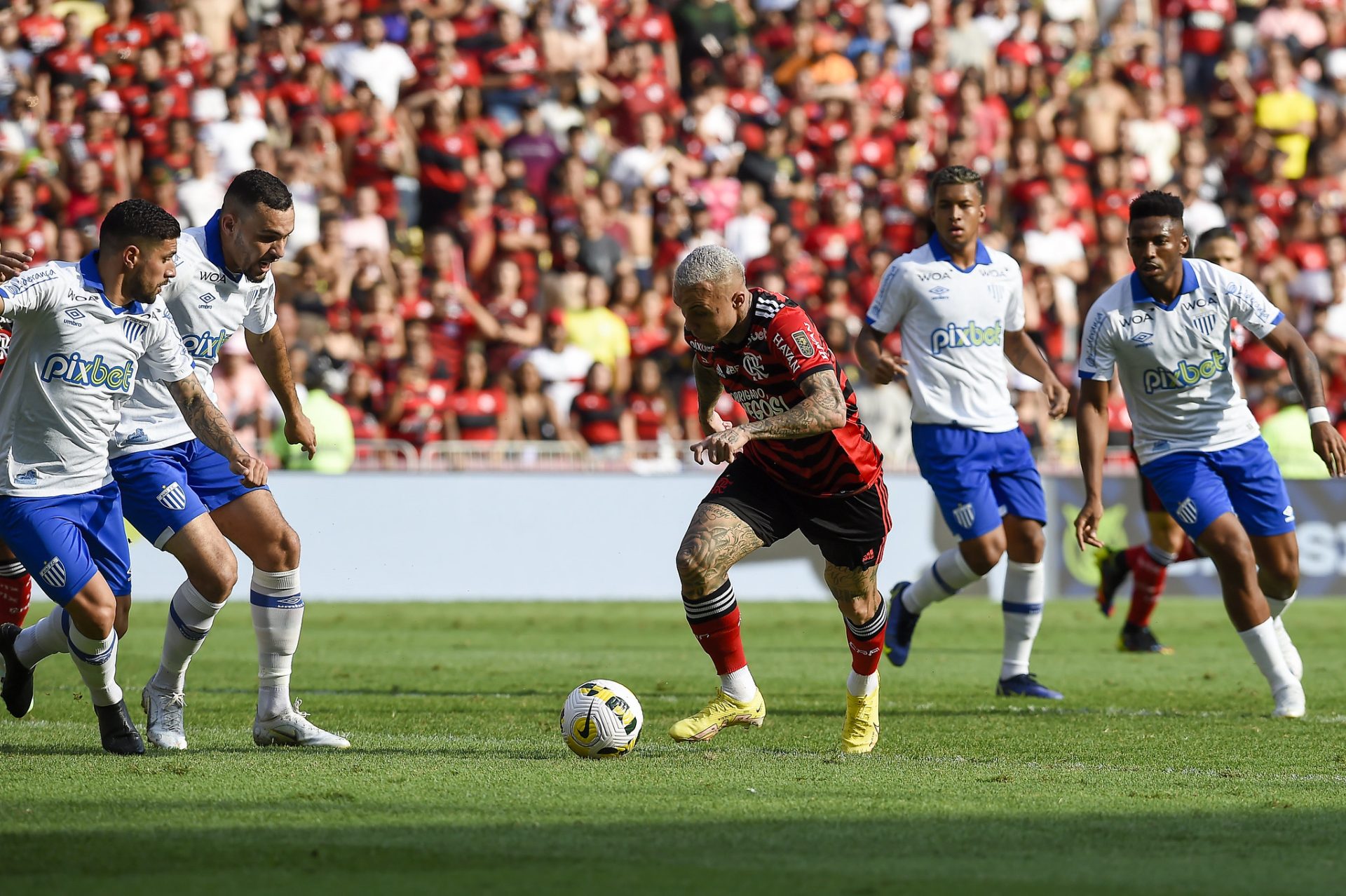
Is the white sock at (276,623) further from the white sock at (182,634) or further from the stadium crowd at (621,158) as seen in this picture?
the stadium crowd at (621,158)

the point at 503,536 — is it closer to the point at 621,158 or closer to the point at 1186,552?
the point at 621,158

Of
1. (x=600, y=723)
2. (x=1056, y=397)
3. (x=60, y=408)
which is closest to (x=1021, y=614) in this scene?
(x=1056, y=397)

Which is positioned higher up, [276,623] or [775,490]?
[775,490]

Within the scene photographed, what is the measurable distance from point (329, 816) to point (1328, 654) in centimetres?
939

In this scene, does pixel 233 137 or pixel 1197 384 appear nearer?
pixel 1197 384

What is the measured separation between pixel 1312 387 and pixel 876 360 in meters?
2.34

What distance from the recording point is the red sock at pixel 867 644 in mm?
7535

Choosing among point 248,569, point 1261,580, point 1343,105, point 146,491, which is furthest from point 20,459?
point 1343,105

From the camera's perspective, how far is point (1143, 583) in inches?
501

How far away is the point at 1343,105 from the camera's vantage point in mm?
24141

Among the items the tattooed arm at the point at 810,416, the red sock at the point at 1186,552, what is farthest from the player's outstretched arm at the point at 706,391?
the red sock at the point at 1186,552

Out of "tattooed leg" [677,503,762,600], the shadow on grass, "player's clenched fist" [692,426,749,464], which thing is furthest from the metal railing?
the shadow on grass

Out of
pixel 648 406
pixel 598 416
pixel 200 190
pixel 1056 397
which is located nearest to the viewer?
pixel 1056 397

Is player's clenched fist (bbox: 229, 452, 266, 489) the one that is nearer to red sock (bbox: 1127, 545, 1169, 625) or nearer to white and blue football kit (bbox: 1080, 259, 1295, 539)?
white and blue football kit (bbox: 1080, 259, 1295, 539)
